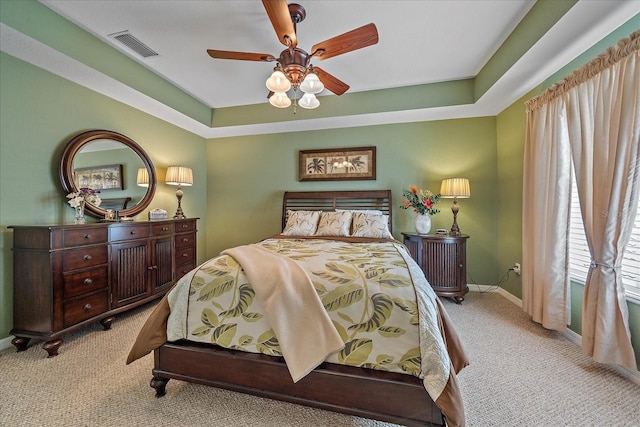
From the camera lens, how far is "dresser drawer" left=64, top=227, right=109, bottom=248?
2127mm

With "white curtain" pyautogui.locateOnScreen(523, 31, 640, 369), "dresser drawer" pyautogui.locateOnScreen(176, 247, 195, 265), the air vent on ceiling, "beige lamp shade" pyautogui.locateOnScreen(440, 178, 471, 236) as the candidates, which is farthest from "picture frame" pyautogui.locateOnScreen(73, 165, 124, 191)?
"white curtain" pyautogui.locateOnScreen(523, 31, 640, 369)

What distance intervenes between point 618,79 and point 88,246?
4.45 m

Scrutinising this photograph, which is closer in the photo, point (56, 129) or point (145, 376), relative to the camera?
point (145, 376)

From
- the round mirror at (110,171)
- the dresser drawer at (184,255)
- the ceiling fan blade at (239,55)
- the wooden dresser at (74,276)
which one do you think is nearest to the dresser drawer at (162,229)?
the wooden dresser at (74,276)

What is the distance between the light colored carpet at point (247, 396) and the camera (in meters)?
1.39

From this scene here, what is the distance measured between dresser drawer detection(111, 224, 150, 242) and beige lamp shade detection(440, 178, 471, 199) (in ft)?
12.5

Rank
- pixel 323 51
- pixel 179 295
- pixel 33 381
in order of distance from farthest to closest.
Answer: pixel 323 51
pixel 33 381
pixel 179 295

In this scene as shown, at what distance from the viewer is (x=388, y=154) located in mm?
3871

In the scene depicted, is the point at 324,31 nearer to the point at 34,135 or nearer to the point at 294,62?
the point at 294,62

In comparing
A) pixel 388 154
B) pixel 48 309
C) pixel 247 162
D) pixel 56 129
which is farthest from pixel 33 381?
pixel 388 154

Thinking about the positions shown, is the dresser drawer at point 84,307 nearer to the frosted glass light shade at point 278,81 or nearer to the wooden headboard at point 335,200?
the wooden headboard at point 335,200

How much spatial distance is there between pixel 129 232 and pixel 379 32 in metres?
3.36

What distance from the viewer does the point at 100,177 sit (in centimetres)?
280

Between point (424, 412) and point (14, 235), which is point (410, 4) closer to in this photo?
point (424, 412)
